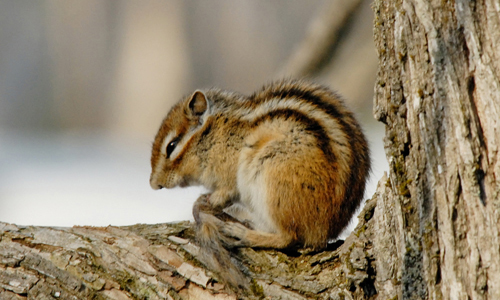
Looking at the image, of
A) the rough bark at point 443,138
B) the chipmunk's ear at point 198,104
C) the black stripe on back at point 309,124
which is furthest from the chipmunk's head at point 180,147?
the rough bark at point 443,138

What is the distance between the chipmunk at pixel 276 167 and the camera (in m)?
2.66

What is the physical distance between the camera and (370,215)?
236 cm

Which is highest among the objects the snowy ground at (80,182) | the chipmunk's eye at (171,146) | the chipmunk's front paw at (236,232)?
the snowy ground at (80,182)

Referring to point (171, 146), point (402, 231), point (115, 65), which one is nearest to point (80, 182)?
point (115, 65)

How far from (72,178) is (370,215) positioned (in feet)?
19.3

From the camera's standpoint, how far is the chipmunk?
8.73 ft

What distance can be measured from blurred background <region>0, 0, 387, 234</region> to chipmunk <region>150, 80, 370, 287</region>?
499 centimetres

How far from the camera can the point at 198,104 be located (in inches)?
129

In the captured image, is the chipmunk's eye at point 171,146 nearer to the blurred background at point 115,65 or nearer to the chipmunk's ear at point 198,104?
the chipmunk's ear at point 198,104

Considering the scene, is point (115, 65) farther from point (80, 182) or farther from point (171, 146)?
point (171, 146)

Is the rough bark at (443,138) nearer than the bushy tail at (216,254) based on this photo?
Yes

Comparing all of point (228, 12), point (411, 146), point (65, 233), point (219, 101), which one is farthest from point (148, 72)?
point (411, 146)

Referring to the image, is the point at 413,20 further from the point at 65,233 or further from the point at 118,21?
the point at 118,21

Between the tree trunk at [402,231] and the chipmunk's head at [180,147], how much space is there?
0.66 m
